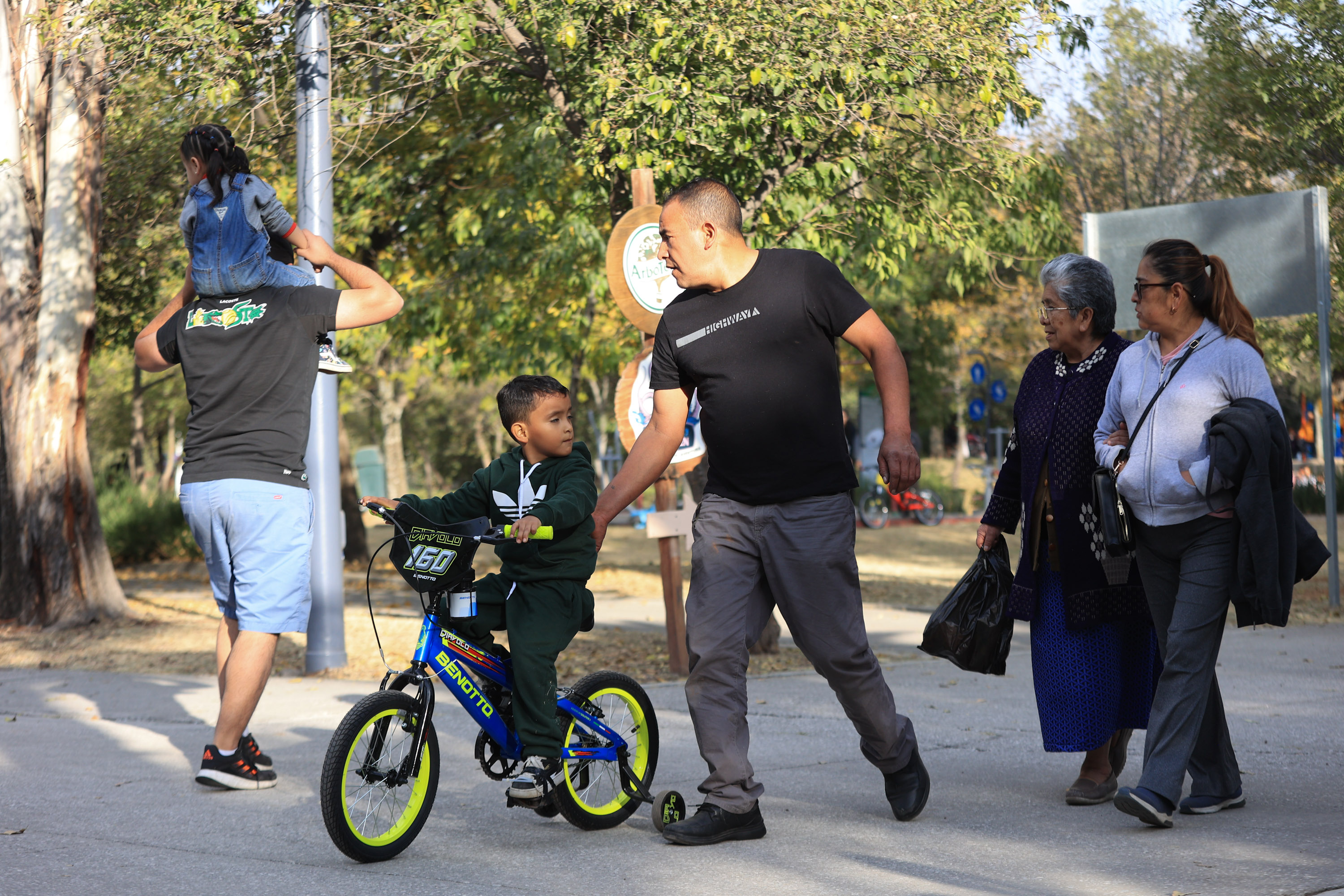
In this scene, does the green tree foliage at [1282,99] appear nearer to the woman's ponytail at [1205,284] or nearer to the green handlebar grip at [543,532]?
the woman's ponytail at [1205,284]

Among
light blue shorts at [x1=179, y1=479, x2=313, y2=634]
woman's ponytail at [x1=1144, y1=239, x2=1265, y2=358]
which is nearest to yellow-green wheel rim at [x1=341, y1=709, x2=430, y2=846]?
light blue shorts at [x1=179, y1=479, x2=313, y2=634]

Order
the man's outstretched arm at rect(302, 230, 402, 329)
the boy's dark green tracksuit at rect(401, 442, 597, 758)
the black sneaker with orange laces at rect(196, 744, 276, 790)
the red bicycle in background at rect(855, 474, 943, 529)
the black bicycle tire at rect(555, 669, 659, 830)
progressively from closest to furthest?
the boy's dark green tracksuit at rect(401, 442, 597, 758) < the black bicycle tire at rect(555, 669, 659, 830) < the man's outstretched arm at rect(302, 230, 402, 329) < the black sneaker with orange laces at rect(196, 744, 276, 790) < the red bicycle in background at rect(855, 474, 943, 529)

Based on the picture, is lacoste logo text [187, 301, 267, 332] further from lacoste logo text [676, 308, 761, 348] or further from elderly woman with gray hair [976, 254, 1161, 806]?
elderly woman with gray hair [976, 254, 1161, 806]

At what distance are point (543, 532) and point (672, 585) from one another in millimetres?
4338

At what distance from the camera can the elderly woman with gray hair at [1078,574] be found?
4773 millimetres

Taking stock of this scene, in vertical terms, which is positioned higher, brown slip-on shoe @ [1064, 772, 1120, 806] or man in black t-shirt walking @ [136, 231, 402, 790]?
man in black t-shirt walking @ [136, 231, 402, 790]

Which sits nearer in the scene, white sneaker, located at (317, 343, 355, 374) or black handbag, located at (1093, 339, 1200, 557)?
black handbag, located at (1093, 339, 1200, 557)

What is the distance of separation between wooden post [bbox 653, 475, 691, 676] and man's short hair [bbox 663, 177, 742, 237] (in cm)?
392

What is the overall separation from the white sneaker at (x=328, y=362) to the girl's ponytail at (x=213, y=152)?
664mm

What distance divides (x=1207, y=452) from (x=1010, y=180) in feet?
18.4

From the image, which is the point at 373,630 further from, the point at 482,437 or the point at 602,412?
the point at 482,437

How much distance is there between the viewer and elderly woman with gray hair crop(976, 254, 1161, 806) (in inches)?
188

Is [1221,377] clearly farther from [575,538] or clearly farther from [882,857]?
[575,538]

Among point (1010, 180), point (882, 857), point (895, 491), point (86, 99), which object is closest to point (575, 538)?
point (895, 491)
